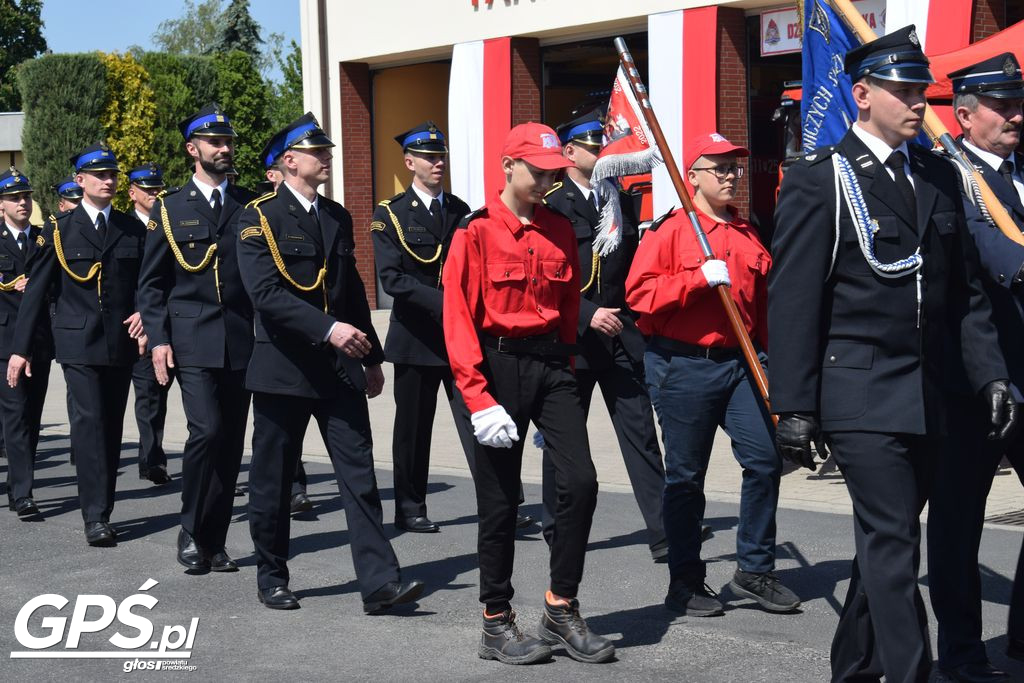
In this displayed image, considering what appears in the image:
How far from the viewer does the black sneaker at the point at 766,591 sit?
6.34 meters

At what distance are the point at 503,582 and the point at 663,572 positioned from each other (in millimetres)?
1627

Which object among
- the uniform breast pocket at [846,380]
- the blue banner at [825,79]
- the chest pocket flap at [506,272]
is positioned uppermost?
the blue banner at [825,79]

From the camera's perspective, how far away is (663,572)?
7246 millimetres

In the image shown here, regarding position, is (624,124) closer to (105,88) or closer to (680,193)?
(680,193)

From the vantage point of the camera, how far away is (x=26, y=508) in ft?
30.7

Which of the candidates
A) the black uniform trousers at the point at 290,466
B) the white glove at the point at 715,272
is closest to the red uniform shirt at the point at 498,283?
the white glove at the point at 715,272

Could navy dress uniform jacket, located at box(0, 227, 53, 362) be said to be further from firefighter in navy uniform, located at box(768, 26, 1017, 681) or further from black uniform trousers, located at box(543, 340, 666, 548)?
firefighter in navy uniform, located at box(768, 26, 1017, 681)

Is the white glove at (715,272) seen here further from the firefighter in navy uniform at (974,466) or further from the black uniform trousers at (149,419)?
the black uniform trousers at (149,419)

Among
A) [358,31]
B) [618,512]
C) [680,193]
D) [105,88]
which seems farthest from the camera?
[105,88]

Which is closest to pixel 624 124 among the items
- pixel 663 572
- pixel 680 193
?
pixel 680 193

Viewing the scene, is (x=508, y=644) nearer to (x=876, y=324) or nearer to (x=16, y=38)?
(x=876, y=324)

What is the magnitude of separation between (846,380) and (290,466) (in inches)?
122

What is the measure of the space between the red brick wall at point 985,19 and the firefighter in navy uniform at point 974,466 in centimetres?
1225

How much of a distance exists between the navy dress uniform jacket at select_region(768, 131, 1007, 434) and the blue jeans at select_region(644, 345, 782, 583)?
5.85 feet
